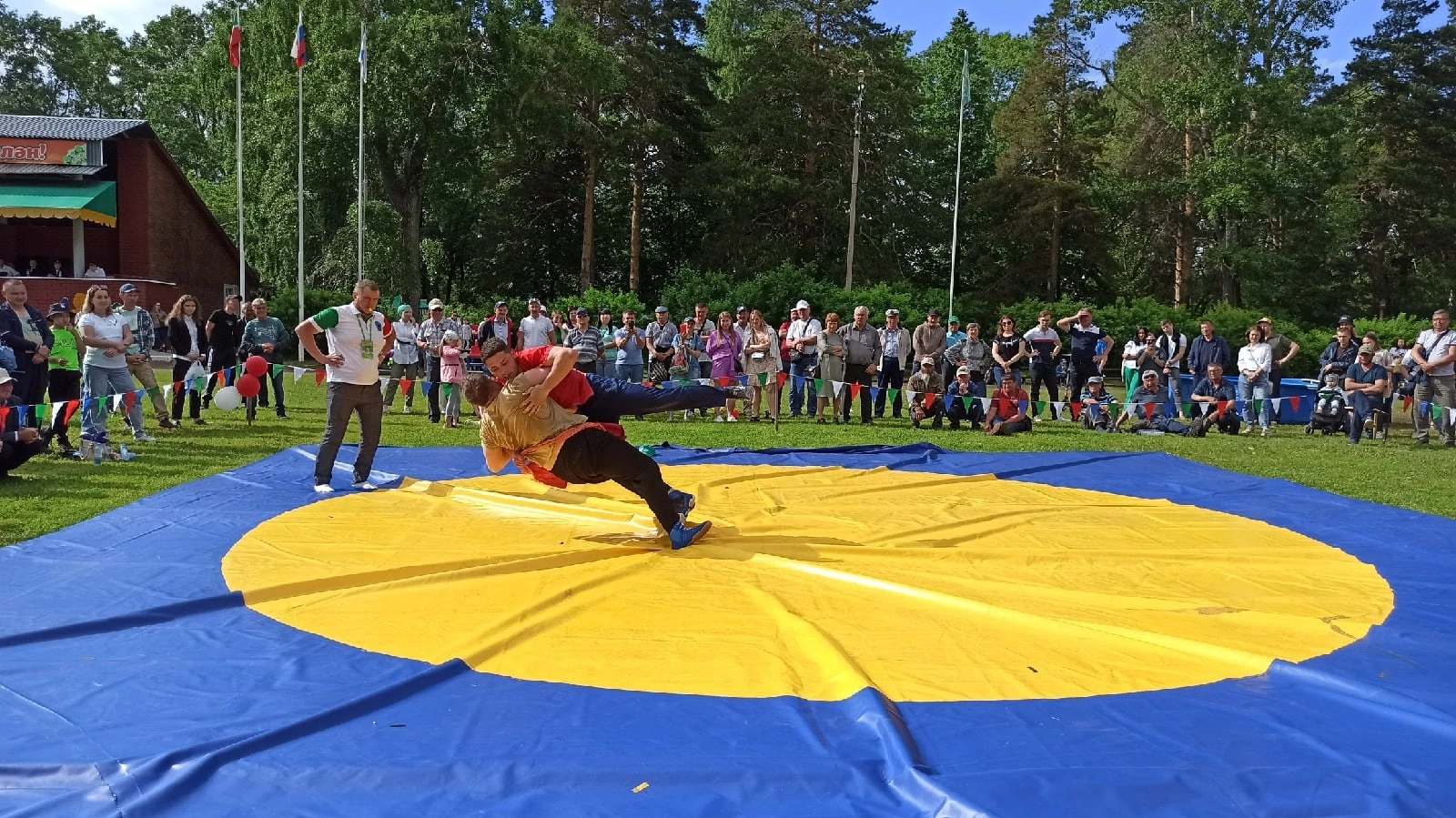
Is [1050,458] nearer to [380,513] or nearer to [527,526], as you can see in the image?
[527,526]

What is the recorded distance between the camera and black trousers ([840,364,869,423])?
13.3m

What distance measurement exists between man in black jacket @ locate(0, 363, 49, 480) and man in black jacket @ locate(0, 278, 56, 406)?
78cm

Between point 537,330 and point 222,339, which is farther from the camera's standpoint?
point 537,330

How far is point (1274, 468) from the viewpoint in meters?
9.81

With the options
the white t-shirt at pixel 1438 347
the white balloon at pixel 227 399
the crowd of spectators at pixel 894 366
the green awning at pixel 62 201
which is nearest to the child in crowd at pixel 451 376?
the crowd of spectators at pixel 894 366

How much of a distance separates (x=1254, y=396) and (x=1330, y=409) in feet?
4.03

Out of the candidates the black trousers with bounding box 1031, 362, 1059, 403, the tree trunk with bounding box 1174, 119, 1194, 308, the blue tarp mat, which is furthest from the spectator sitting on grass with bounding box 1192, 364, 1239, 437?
the tree trunk with bounding box 1174, 119, 1194, 308

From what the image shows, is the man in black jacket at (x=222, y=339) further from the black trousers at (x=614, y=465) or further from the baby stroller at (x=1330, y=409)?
the baby stroller at (x=1330, y=409)

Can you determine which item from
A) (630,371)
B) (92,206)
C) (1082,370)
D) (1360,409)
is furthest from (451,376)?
(92,206)

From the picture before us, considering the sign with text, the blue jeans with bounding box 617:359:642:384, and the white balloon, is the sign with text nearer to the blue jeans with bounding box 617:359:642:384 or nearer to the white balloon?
the blue jeans with bounding box 617:359:642:384

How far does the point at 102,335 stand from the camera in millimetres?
9102

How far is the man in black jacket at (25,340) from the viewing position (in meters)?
8.52

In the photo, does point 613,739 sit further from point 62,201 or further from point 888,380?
point 62,201

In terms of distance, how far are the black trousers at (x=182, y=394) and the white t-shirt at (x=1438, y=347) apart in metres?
14.3
